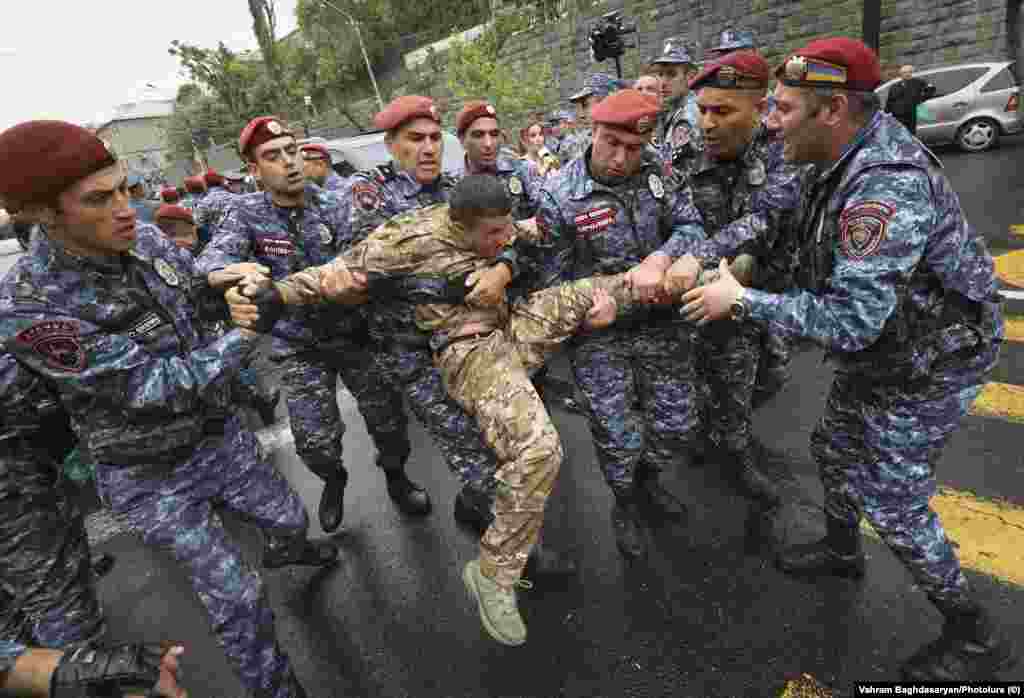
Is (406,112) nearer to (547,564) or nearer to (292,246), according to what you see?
(292,246)

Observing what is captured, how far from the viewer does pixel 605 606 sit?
8.33 feet

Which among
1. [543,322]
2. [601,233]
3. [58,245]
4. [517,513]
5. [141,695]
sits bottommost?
[517,513]

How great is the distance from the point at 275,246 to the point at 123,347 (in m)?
1.49

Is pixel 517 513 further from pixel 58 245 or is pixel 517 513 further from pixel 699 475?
pixel 58 245

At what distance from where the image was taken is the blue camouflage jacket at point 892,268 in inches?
65.4

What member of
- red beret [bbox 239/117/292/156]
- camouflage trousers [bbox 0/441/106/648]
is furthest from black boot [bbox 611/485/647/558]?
red beret [bbox 239/117/292/156]

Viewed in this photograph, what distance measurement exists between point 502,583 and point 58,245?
2007mm

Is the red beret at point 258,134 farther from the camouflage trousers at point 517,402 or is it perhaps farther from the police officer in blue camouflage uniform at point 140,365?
the camouflage trousers at point 517,402

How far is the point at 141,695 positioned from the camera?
149cm

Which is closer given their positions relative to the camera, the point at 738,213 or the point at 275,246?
the point at 738,213

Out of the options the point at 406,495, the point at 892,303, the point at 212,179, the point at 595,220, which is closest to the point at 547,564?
the point at 406,495

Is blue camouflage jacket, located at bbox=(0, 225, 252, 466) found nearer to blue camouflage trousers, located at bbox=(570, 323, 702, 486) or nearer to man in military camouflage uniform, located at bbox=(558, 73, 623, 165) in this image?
blue camouflage trousers, located at bbox=(570, 323, 702, 486)

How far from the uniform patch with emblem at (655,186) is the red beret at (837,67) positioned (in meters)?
0.89

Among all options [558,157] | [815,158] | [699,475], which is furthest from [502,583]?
[558,157]
